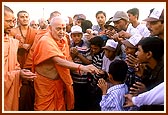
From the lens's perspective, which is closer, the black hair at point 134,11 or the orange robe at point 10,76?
the orange robe at point 10,76

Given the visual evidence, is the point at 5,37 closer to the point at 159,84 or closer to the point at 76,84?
the point at 76,84

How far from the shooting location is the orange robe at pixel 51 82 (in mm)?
3891

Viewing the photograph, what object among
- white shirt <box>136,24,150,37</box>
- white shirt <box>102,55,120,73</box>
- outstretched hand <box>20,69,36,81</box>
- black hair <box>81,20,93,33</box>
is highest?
black hair <box>81,20,93,33</box>

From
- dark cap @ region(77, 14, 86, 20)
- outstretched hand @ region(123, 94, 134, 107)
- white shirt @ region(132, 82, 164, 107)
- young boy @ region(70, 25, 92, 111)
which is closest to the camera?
white shirt @ region(132, 82, 164, 107)

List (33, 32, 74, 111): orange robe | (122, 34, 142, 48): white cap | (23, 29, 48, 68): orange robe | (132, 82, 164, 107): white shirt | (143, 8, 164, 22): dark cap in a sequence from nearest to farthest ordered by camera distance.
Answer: (132, 82, 164, 107): white shirt, (143, 8, 164, 22): dark cap, (122, 34, 142, 48): white cap, (33, 32, 74, 111): orange robe, (23, 29, 48, 68): orange robe

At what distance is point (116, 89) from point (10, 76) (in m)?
1.09

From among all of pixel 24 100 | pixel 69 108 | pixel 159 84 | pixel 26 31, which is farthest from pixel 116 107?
pixel 26 31

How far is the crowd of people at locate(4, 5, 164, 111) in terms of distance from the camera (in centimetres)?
326

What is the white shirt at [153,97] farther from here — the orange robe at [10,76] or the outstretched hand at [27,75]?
the orange robe at [10,76]

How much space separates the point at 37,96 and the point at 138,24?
1675 millimetres

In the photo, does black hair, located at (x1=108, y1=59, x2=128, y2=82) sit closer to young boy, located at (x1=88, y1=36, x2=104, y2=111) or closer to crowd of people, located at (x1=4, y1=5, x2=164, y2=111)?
crowd of people, located at (x1=4, y1=5, x2=164, y2=111)

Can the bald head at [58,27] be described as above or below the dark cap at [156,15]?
below

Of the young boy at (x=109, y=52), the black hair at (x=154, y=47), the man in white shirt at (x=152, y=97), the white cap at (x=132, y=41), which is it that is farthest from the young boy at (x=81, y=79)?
the man in white shirt at (x=152, y=97)

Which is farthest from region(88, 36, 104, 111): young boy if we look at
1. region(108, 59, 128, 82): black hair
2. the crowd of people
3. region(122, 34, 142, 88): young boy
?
region(108, 59, 128, 82): black hair
